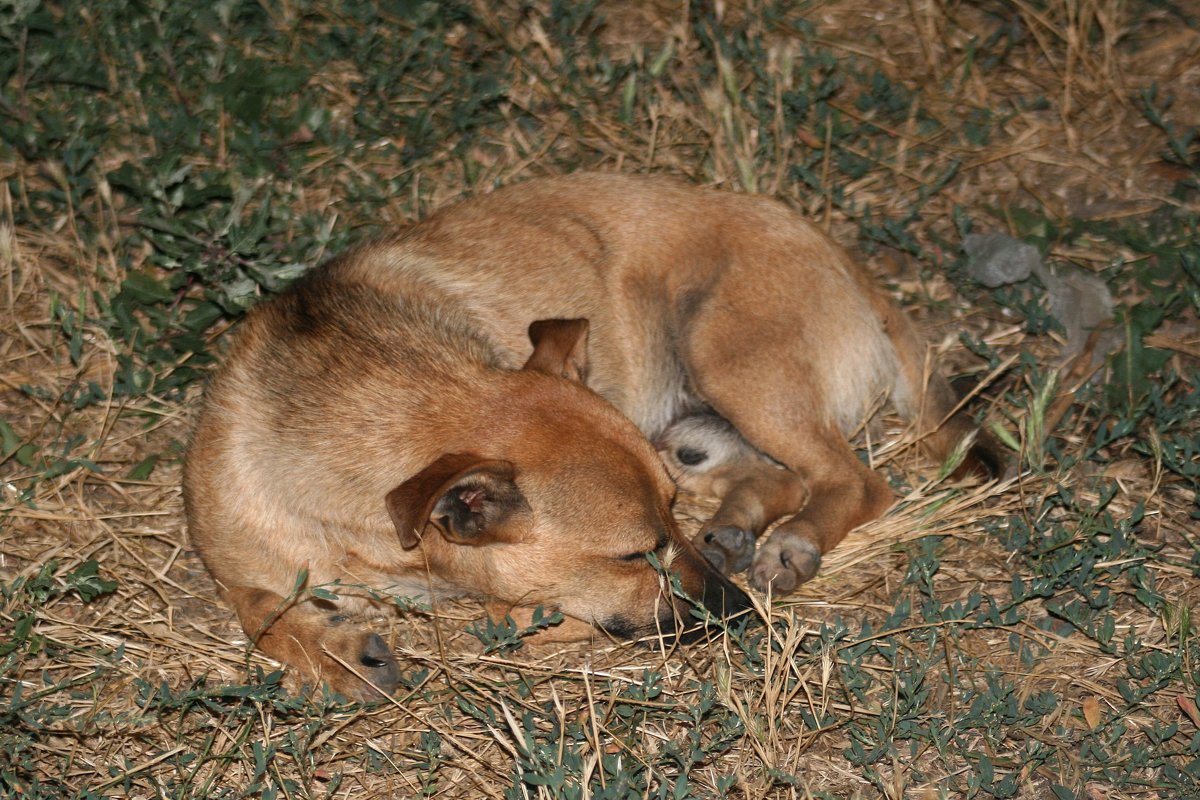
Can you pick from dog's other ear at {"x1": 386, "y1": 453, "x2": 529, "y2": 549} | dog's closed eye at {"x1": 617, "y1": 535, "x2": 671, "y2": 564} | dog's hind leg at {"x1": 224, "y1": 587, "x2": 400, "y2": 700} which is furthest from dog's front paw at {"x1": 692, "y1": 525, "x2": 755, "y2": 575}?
dog's hind leg at {"x1": 224, "y1": 587, "x2": 400, "y2": 700}

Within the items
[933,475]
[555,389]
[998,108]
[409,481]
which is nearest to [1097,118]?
[998,108]

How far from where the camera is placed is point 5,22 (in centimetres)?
629

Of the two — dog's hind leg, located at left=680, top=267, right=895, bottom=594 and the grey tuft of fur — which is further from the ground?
dog's hind leg, located at left=680, top=267, right=895, bottom=594

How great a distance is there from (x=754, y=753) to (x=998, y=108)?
15.0 ft

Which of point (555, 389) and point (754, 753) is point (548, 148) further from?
point (754, 753)

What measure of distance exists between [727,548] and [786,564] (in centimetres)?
25

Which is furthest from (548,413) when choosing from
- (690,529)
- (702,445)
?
(702,445)

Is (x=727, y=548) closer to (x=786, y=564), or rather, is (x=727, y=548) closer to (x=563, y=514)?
(x=786, y=564)

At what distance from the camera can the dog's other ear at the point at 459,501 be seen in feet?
11.8

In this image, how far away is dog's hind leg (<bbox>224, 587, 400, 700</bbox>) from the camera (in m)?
4.27

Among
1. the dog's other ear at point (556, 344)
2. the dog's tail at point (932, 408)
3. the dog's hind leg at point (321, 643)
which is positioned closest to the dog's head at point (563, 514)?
the dog's other ear at point (556, 344)

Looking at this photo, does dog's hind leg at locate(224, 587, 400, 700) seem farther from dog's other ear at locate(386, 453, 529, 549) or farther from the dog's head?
dog's other ear at locate(386, 453, 529, 549)

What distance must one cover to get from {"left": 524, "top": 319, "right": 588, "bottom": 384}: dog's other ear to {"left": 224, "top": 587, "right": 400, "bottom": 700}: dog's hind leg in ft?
3.82

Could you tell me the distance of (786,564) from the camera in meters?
4.83
